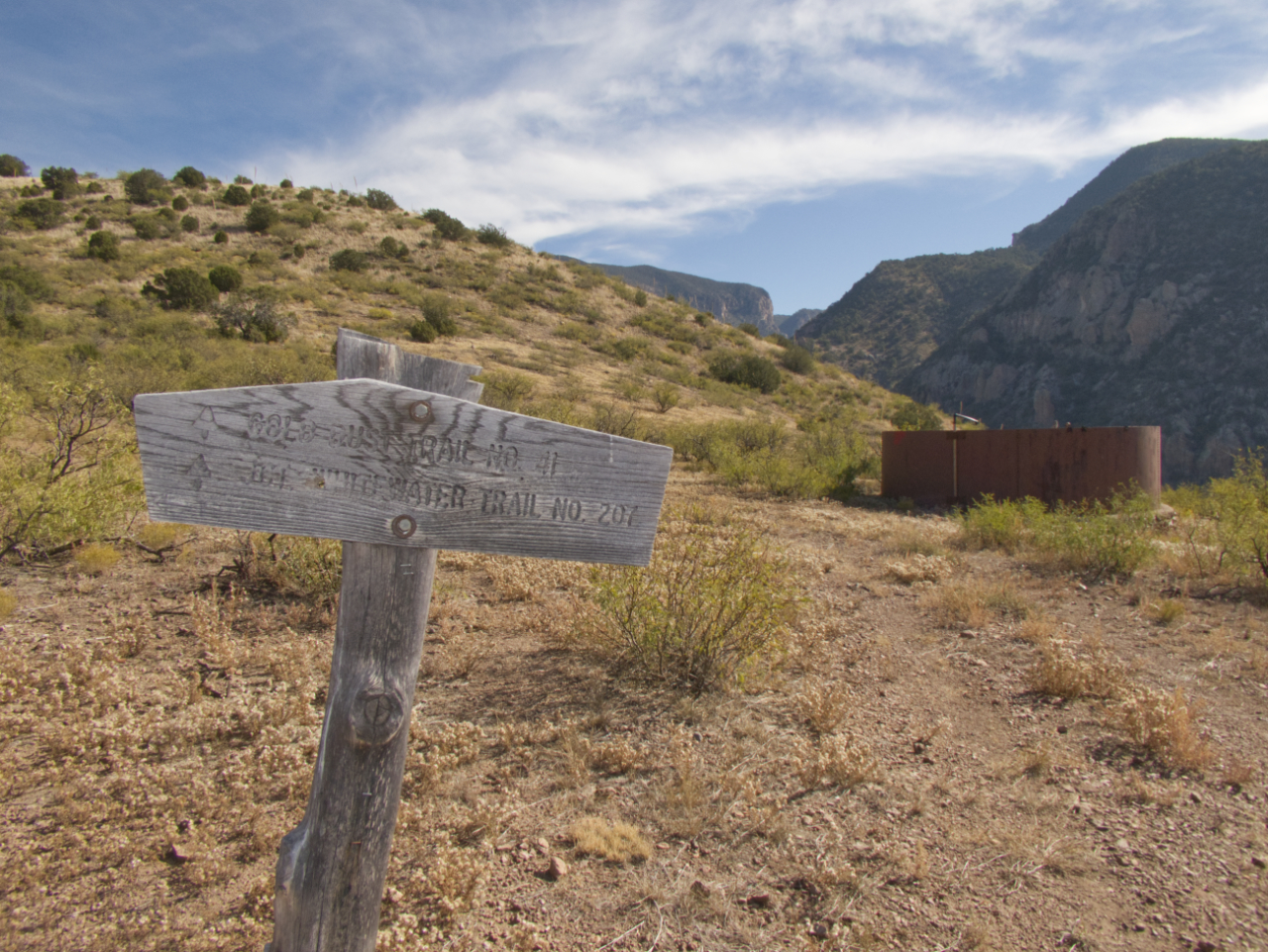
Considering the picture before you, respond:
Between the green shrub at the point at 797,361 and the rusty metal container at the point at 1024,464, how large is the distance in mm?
21524

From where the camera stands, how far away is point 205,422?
1365 millimetres

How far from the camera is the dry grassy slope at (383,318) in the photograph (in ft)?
47.7

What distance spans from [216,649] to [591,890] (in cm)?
270

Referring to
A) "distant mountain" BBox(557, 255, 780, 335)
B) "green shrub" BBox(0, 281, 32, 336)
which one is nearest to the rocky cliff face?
"distant mountain" BBox(557, 255, 780, 335)

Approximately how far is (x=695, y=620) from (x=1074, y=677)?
2.27 meters

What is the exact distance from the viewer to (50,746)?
289 centimetres

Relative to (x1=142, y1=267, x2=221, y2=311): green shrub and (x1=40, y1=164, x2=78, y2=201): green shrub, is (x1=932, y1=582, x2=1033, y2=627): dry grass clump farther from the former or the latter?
(x1=40, y1=164, x2=78, y2=201): green shrub

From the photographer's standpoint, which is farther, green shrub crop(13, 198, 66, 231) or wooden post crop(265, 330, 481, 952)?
green shrub crop(13, 198, 66, 231)

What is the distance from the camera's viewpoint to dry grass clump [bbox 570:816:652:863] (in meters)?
2.52

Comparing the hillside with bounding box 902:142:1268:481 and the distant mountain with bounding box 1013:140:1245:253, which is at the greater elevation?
the distant mountain with bounding box 1013:140:1245:253

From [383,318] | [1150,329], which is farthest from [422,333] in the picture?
[1150,329]

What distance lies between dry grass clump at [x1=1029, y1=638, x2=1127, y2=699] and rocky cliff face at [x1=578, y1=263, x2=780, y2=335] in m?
111

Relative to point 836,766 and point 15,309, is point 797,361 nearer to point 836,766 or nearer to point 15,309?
point 15,309

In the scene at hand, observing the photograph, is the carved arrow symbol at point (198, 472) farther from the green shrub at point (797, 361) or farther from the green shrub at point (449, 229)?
the green shrub at point (449, 229)
